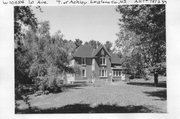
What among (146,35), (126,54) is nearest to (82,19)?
(146,35)

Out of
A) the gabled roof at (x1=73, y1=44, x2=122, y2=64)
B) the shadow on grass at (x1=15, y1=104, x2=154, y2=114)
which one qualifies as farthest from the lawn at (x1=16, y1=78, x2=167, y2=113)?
the gabled roof at (x1=73, y1=44, x2=122, y2=64)

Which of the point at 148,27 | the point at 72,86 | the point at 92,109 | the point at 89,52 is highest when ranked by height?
the point at 148,27

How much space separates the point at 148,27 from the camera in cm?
532

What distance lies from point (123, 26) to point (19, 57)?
1.99 m

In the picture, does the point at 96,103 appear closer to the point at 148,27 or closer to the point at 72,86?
the point at 72,86

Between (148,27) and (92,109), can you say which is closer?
(92,109)

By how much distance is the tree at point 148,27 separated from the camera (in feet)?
15.3

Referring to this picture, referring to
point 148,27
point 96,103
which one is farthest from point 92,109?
point 148,27

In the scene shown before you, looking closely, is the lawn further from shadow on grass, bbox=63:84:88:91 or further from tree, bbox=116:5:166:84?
tree, bbox=116:5:166:84

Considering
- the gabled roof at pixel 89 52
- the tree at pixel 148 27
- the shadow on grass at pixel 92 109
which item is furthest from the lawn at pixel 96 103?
the gabled roof at pixel 89 52

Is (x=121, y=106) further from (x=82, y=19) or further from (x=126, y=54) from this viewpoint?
Result: (x=126, y=54)

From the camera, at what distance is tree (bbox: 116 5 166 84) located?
4.66 m
